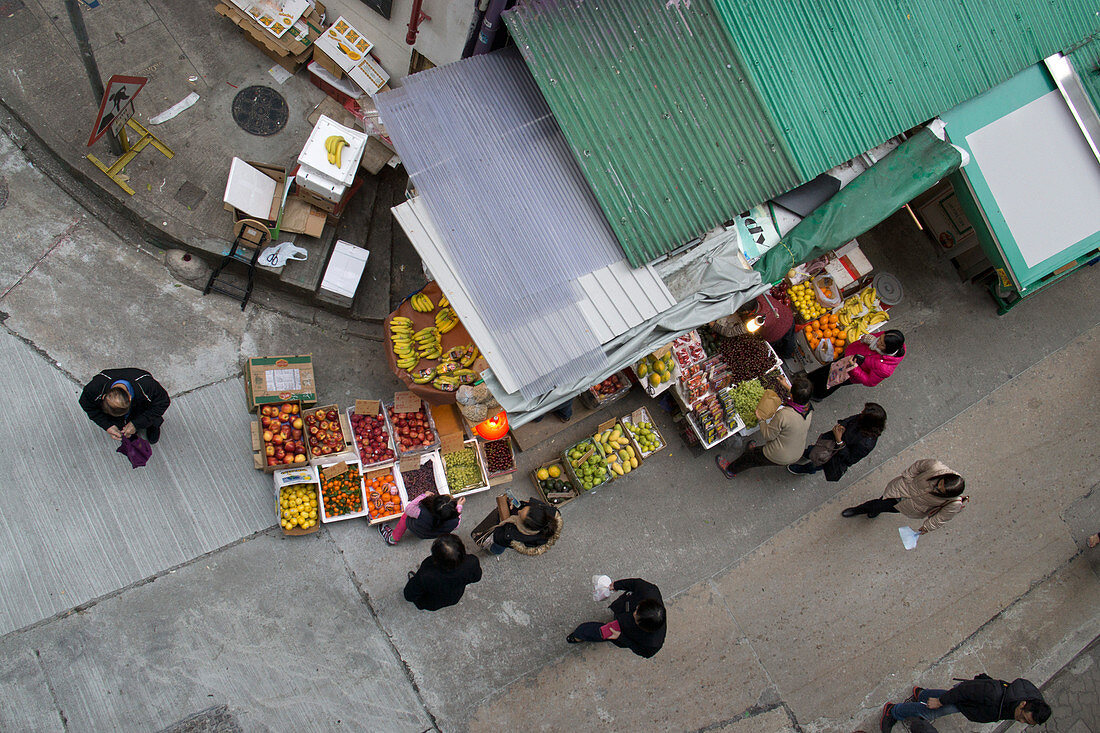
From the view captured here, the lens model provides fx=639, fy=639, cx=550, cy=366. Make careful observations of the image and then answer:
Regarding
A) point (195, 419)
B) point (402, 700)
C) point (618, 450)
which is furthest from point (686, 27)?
point (402, 700)

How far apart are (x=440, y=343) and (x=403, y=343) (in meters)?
0.35

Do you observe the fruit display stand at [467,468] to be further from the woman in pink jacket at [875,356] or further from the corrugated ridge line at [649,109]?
the woman in pink jacket at [875,356]

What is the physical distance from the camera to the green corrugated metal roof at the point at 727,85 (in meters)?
5.10

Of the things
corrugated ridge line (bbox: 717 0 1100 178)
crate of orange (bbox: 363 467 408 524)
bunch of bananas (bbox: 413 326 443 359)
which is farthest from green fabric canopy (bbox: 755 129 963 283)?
crate of orange (bbox: 363 467 408 524)

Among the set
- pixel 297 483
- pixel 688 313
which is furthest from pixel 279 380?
pixel 688 313

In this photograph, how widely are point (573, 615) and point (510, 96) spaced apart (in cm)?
489

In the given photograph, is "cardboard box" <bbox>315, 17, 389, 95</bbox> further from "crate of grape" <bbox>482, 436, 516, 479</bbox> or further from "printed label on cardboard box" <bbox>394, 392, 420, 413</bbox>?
"crate of grape" <bbox>482, 436, 516, 479</bbox>

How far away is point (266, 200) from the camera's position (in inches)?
243

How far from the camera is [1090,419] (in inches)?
302

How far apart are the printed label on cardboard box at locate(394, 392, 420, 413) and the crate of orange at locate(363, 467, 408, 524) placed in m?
0.60

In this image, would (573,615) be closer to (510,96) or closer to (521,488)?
(521,488)

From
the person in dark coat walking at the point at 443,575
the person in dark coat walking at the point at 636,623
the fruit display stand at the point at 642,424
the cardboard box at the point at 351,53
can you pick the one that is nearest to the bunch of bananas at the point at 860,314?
the fruit display stand at the point at 642,424

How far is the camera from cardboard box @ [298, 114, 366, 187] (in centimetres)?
589

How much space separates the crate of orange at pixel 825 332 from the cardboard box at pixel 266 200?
17.3 ft
